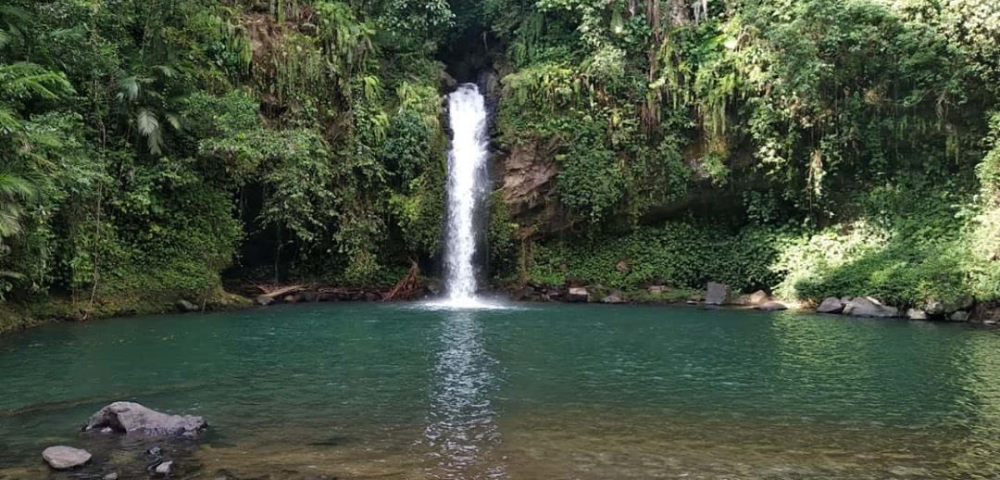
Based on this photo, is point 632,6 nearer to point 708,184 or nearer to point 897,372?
point 708,184

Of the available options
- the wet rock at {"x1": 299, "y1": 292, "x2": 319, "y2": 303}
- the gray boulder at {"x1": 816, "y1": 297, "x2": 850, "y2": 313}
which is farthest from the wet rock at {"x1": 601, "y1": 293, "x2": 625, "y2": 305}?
the wet rock at {"x1": 299, "y1": 292, "x2": 319, "y2": 303}

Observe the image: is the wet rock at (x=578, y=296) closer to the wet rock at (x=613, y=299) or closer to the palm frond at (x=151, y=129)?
the wet rock at (x=613, y=299)

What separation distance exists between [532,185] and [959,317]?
13026 millimetres

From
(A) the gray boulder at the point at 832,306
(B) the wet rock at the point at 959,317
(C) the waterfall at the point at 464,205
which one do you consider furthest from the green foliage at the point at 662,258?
(B) the wet rock at the point at 959,317

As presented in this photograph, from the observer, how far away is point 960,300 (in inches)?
695

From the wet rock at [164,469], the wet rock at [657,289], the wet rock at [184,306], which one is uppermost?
the wet rock at [657,289]

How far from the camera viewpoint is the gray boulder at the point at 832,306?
19.7 metres

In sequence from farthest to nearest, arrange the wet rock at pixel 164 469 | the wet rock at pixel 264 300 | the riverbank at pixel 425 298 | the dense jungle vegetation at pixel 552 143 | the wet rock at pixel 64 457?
1. the wet rock at pixel 264 300
2. the dense jungle vegetation at pixel 552 143
3. the riverbank at pixel 425 298
4. the wet rock at pixel 64 457
5. the wet rock at pixel 164 469

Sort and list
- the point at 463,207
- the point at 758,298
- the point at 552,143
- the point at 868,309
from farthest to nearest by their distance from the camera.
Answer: the point at 552,143
the point at 463,207
the point at 758,298
the point at 868,309

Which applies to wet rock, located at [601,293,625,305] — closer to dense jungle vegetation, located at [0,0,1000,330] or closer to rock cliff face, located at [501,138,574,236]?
dense jungle vegetation, located at [0,0,1000,330]

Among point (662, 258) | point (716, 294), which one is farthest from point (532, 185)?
point (716, 294)

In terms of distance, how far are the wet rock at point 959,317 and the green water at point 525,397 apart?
1.74 meters

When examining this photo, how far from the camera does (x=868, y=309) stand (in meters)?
19.0

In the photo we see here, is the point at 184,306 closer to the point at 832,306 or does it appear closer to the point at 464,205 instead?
the point at 464,205
